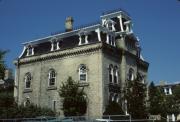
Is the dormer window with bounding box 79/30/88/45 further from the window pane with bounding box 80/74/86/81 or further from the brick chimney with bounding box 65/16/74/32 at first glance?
the brick chimney with bounding box 65/16/74/32

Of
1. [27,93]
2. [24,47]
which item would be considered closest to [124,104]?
[27,93]

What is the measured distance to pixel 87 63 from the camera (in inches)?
1821

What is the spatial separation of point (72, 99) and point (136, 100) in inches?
316

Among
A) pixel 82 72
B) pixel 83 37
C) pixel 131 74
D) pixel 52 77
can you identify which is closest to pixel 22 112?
pixel 52 77

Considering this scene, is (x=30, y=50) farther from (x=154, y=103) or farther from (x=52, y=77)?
(x=154, y=103)

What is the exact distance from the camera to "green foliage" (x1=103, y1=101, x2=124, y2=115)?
1679 inches

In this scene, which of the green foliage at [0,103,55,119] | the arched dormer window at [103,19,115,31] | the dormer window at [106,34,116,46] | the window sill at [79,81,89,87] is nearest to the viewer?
the green foliage at [0,103,55,119]

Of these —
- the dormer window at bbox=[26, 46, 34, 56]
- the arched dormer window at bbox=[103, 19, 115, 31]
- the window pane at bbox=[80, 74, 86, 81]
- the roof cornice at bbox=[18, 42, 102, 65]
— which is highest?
the arched dormer window at bbox=[103, 19, 115, 31]

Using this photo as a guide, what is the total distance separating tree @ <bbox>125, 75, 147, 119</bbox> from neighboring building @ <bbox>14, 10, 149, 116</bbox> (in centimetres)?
340

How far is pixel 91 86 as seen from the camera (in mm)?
45188

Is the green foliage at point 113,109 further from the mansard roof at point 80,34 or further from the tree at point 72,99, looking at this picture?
the mansard roof at point 80,34

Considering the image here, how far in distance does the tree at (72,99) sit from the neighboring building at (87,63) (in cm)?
121

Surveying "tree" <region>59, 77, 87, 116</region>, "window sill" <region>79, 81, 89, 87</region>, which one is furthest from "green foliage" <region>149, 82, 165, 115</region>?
"tree" <region>59, 77, 87, 116</region>

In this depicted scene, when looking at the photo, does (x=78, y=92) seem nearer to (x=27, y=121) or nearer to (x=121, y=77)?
(x=121, y=77)
